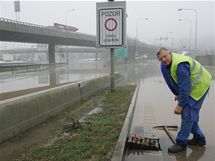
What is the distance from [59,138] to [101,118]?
2078 millimetres

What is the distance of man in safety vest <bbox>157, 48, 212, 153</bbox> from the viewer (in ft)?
19.8

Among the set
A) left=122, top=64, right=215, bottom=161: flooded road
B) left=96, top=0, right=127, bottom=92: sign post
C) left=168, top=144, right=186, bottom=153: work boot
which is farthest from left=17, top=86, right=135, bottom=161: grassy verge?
left=96, top=0, right=127, bottom=92: sign post

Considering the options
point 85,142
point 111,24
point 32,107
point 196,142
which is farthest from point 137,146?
point 111,24

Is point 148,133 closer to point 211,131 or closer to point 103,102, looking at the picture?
point 211,131

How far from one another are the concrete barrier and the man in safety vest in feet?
9.89

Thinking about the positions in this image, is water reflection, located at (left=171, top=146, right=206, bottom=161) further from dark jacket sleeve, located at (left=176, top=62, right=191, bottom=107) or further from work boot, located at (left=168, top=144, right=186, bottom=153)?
dark jacket sleeve, located at (left=176, top=62, right=191, bottom=107)

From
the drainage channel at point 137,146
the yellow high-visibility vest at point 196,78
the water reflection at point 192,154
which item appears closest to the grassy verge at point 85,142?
the drainage channel at point 137,146

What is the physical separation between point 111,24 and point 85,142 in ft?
28.0

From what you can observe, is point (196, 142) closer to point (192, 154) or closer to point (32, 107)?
point (192, 154)

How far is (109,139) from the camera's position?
6.98 m

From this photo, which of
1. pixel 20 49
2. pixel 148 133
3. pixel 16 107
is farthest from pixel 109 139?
pixel 20 49

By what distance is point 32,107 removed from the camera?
8.39 m

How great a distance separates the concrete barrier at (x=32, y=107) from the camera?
7133 mm

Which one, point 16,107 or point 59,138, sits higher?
point 16,107
